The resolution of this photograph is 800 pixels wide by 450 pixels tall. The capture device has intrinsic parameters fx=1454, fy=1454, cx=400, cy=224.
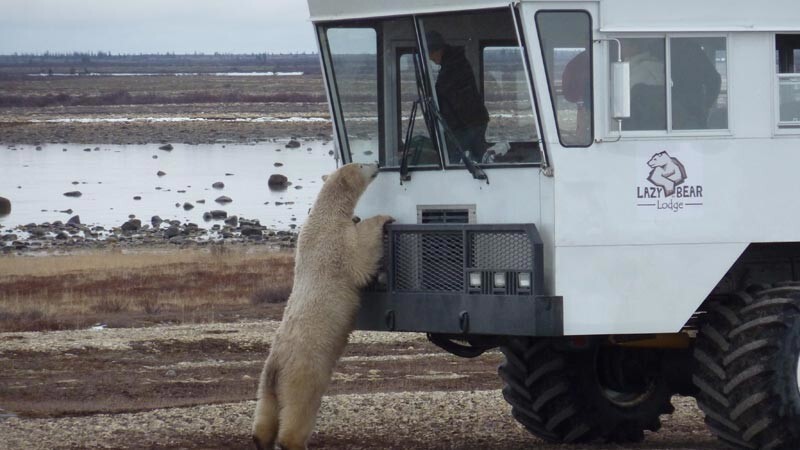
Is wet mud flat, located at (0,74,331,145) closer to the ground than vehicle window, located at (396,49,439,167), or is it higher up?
higher up

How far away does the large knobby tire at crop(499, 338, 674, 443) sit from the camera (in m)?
10.4

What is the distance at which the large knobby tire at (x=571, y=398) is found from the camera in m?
10.4

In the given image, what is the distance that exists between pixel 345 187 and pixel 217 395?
488cm

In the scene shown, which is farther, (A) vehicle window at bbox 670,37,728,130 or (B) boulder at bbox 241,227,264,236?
(B) boulder at bbox 241,227,264,236

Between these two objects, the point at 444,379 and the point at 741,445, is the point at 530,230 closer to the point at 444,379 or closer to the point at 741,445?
the point at 741,445

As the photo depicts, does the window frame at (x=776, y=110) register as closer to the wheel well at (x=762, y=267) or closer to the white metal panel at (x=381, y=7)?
the wheel well at (x=762, y=267)

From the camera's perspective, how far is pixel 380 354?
1664cm

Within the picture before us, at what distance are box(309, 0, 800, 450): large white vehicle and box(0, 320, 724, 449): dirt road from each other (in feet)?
5.61

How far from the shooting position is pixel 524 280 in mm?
8883

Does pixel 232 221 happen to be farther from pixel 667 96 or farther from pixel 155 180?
pixel 667 96

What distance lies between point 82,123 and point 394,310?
87.8m

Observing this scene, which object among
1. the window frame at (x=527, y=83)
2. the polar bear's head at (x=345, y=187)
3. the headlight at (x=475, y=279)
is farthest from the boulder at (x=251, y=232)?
the headlight at (x=475, y=279)

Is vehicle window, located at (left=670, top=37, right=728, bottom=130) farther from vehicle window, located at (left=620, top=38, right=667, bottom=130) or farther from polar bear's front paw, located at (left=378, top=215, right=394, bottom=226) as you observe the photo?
polar bear's front paw, located at (left=378, top=215, right=394, bottom=226)

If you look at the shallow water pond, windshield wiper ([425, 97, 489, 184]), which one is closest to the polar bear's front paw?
windshield wiper ([425, 97, 489, 184])
